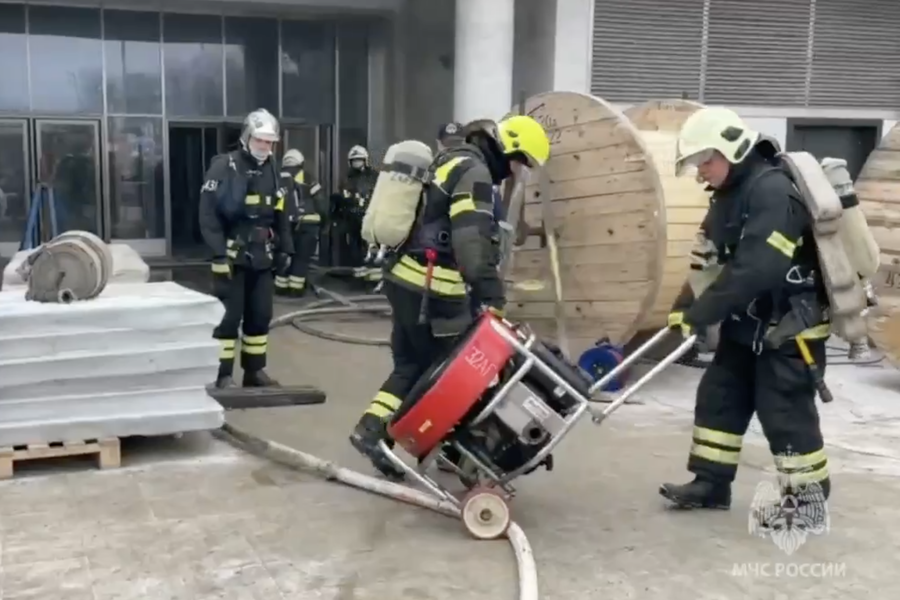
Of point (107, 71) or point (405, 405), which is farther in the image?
point (107, 71)

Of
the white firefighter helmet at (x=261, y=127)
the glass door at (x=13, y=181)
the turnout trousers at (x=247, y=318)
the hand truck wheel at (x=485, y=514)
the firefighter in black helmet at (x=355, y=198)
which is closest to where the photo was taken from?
the hand truck wheel at (x=485, y=514)

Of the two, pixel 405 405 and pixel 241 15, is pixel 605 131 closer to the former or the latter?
pixel 405 405

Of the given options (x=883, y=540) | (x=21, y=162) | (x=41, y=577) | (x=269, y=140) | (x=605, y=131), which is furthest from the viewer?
(x=21, y=162)

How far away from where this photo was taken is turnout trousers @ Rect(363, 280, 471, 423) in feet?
14.5

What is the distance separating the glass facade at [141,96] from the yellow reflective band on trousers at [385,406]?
11725 millimetres

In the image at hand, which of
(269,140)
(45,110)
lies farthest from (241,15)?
(269,140)

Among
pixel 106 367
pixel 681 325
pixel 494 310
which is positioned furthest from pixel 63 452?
pixel 681 325

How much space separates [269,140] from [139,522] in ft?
9.13

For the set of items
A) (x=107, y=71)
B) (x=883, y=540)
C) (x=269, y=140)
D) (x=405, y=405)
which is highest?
(x=107, y=71)

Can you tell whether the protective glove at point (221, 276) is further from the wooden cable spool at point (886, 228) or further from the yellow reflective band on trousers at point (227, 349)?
the wooden cable spool at point (886, 228)

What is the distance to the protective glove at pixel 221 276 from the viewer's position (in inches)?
245

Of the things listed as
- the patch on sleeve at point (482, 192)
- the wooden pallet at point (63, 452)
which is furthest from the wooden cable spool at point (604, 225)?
the wooden pallet at point (63, 452)

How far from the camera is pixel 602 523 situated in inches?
168

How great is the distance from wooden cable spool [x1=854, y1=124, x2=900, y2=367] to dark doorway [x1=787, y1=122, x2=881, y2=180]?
412cm
